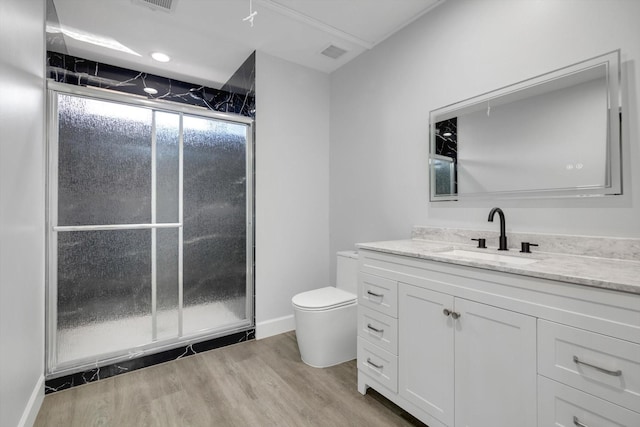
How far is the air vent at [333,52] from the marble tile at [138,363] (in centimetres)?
264

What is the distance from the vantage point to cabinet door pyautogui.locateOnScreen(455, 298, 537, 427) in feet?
3.58

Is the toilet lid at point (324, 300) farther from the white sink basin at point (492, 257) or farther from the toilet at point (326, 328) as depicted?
the white sink basin at point (492, 257)

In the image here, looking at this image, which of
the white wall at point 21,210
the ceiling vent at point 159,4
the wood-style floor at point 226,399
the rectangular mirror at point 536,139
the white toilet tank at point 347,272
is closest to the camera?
the white wall at point 21,210

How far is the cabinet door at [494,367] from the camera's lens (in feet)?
3.58

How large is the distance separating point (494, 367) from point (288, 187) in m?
2.14

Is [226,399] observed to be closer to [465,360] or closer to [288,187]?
[465,360]

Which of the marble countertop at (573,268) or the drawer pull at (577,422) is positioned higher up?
the marble countertop at (573,268)

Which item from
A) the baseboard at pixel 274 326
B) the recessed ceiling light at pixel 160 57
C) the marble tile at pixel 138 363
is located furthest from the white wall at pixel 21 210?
the baseboard at pixel 274 326

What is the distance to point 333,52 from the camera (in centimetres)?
271

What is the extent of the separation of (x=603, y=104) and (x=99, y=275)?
3.15 m

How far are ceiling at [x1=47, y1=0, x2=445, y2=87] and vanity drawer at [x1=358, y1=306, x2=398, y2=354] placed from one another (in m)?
2.14

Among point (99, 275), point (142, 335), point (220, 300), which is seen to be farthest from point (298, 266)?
point (99, 275)

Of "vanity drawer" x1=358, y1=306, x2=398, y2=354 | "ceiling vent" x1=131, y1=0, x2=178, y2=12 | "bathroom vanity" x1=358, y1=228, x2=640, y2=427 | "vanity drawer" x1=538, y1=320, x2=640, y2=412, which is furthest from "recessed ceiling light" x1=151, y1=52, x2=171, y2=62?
"vanity drawer" x1=538, y1=320, x2=640, y2=412

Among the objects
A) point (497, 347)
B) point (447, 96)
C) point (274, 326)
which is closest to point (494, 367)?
point (497, 347)
